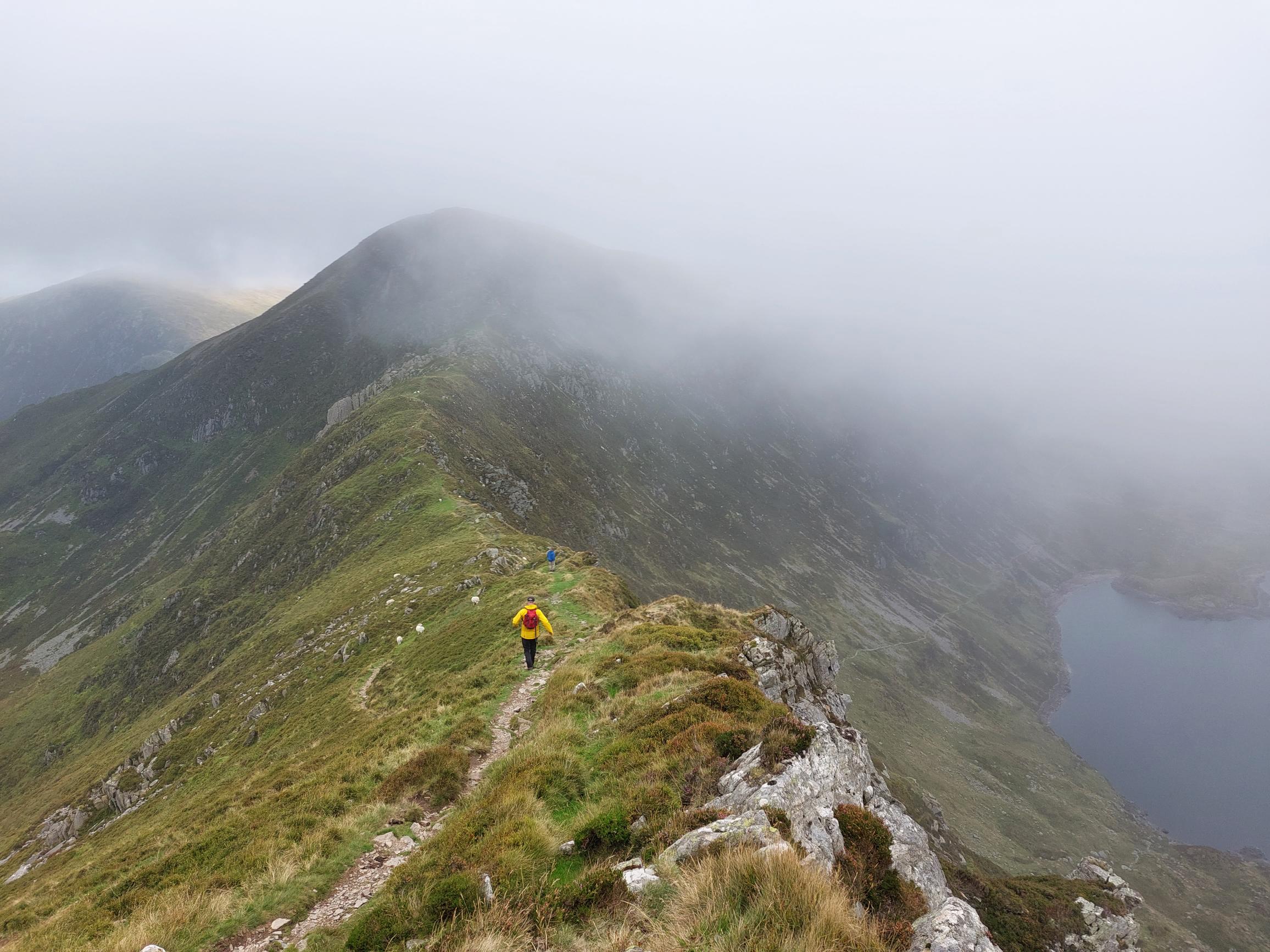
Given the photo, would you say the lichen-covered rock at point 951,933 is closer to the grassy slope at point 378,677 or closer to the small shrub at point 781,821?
the small shrub at point 781,821

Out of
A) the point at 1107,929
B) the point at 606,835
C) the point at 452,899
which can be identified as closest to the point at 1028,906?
the point at 1107,929

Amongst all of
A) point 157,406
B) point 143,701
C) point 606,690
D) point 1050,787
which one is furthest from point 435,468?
point 1050,787

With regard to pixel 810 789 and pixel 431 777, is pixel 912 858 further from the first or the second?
pixel 431 777

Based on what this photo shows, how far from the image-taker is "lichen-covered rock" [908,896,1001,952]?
6.55 m

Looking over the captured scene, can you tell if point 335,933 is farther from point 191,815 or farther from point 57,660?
point 57,660

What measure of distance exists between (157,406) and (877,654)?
842 feet

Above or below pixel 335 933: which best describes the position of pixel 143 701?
below

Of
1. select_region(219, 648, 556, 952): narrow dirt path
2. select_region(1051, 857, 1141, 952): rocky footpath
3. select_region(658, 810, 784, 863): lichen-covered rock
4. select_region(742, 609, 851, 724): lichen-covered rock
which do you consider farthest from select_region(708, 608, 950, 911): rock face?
select_region(1051, 857, 1141, 952): rocky footpath

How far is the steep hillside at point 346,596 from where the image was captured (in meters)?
21.4

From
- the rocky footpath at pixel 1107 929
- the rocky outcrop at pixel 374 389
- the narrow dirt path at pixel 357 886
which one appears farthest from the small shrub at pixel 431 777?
the rocky outcrop at pixel 374 389

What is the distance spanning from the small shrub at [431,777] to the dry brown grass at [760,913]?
9532mm

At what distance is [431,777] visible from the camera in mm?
14383

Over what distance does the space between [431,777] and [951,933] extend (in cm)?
1258

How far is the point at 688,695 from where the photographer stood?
14.4 m
